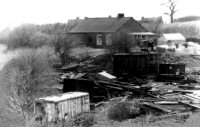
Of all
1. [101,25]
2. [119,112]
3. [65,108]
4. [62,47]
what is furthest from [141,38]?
[119,112]

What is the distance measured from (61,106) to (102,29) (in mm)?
30457

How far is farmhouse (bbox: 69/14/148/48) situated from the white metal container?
85.7ft

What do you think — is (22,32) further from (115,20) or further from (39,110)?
(39,110)

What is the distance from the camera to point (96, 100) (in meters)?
23.8

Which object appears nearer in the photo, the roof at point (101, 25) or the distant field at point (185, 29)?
the roof at point (101, 25)

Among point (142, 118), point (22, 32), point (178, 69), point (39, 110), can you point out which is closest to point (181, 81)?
point (178, 69)

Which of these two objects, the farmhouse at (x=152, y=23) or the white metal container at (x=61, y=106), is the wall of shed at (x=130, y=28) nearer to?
the farmhouse at (x=152, y=23)

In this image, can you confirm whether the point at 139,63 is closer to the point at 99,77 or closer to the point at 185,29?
the point at 99,77

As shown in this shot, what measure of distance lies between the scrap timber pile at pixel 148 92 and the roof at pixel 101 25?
1799 centimetres

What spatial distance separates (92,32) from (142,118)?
32.8 m

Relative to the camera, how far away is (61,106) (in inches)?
712

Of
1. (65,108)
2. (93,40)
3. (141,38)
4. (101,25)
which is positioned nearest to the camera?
(65,108)

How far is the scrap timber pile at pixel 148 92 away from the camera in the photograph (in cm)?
1822

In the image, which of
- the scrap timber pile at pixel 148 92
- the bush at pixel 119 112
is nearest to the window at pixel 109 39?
the scrap timber pile at pixel 148 92
